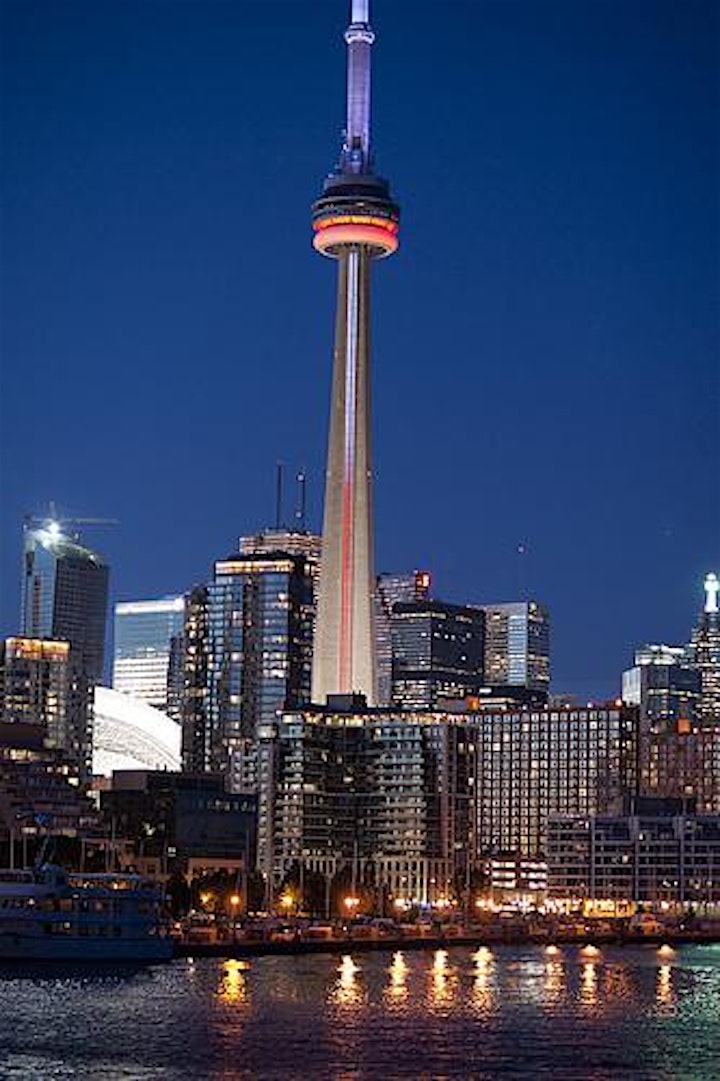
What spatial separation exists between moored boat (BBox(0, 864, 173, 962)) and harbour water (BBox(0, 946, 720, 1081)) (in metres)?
2.56

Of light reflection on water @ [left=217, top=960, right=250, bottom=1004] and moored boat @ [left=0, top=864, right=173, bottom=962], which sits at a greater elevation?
moored boat @ [left=0, top=864, right=173, bottom=962]

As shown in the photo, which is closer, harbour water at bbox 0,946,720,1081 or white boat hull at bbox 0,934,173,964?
harbour water at bbox 0,946,720,1081

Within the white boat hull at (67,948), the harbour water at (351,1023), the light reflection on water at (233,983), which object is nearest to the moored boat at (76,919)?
the white boat hull at (67,948)

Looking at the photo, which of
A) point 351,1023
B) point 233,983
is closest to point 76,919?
point 233,983

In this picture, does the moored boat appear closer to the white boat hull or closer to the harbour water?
the white boat hull

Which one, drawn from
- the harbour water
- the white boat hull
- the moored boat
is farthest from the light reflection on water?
the white boat hull

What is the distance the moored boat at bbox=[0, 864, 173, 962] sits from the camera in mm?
140125

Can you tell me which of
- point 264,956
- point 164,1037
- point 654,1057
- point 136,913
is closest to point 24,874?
point 136,913

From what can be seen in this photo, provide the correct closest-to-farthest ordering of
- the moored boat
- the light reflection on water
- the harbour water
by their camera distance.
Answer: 1. the harbour water
2. the light reflection on water
3. the moored boat

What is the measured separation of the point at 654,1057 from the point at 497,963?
67314mm

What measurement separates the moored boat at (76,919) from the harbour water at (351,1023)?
256cm

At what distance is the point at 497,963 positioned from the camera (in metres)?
169

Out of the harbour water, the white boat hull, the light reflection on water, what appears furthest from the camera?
the white boat hull

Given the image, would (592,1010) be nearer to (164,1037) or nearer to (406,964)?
(164,1037)
